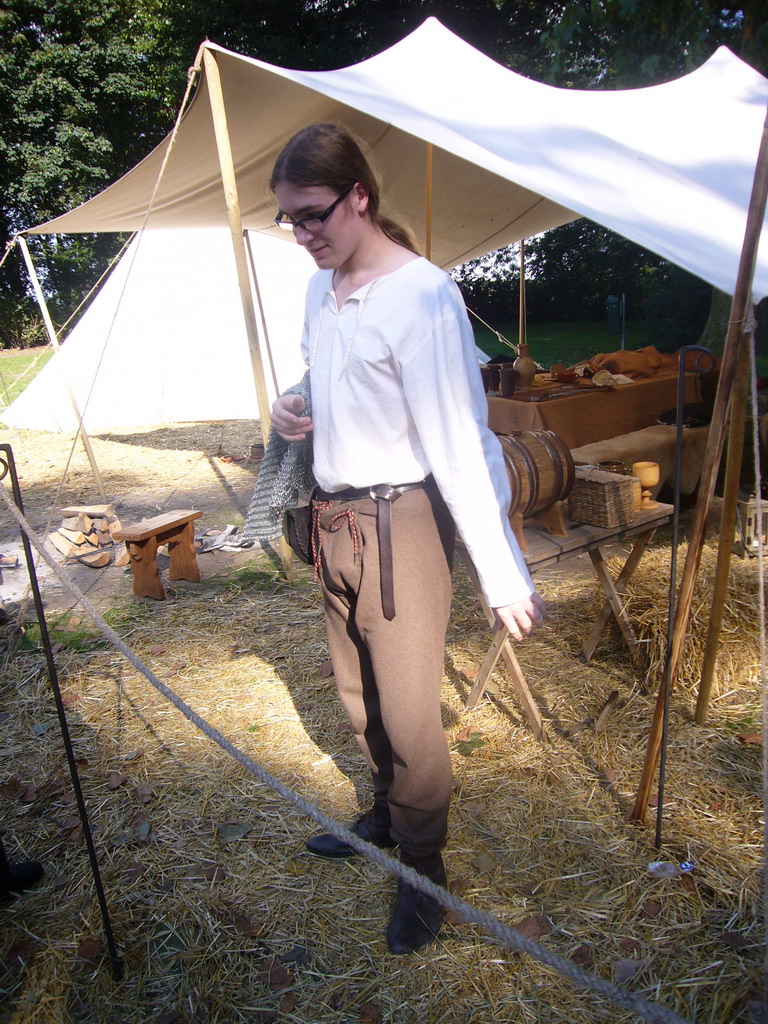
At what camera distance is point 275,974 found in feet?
5.60

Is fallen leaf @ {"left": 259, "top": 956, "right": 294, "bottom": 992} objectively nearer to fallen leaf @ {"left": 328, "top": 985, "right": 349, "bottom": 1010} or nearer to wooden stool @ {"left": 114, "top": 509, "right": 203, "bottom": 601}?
fallen leaf @ {"left": 328, "top": 985, "right": 349, "bottom": 1010}

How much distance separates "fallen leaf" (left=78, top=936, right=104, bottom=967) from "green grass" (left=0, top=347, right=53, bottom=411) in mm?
10249

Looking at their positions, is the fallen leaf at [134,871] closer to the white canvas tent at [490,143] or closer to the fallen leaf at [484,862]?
the fallen leaf at [484,862]

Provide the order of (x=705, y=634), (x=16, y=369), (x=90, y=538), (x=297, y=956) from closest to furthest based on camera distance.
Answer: (x=297, y=956)
(x=705, y=634)
(x=90, y=538)
(x=16, y=369)

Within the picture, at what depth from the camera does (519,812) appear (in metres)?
2.18

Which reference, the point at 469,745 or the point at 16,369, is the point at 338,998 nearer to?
the point at 469,745

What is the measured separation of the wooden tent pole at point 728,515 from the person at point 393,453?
0.76 metres

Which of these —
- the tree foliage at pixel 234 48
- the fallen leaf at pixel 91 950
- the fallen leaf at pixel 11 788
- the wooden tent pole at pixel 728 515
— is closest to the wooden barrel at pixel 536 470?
the wooden tent pole at pixel 728 515

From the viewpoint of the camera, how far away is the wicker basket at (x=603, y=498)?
8.41ft

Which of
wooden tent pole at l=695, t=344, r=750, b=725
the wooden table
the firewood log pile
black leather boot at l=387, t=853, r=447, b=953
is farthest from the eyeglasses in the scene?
the firewood log pile

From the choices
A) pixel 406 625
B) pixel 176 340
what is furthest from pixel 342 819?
pixel 176 340

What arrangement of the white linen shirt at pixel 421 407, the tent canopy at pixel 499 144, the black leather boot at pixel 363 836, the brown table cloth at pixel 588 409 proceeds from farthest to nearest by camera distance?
1. the brown table cloth at pixel 588 409
2. the tent canopy at pixel 499 144
3. the black leather boot at pixel 363 836
4. the white linen shirt at pixel 421 407

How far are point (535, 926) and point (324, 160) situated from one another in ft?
6.26

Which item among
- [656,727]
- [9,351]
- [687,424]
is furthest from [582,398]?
[9,351]
